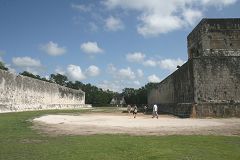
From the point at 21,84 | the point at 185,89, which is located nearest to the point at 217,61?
the point at 185,89

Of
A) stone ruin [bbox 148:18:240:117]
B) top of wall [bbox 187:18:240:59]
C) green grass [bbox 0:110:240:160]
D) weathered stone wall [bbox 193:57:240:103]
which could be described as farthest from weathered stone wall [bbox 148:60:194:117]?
green grass [bbox 0:110:240:160]

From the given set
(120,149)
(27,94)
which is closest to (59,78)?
(27,94)

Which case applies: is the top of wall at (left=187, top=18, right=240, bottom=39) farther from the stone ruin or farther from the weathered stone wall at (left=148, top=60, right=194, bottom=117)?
the weathered stone wall at (left=148, top=60, right=194, bottom=117)

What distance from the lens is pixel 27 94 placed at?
34.5 meters

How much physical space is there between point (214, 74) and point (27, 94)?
2143 cm

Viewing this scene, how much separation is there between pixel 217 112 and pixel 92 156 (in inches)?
548

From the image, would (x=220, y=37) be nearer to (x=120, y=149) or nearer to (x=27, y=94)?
(x=120, y=149)

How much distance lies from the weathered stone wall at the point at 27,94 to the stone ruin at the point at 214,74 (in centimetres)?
1529

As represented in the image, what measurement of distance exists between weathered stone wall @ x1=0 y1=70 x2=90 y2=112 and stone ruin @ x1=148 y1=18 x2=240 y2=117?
602 inches

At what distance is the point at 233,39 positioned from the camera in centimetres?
2164

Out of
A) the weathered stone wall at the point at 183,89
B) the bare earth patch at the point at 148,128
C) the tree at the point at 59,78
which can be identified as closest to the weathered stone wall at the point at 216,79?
the weathered stone wall at the point at 183,89

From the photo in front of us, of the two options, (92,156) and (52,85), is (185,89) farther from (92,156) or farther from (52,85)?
Result: (52,85)

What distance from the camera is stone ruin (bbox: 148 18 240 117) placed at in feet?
61.7

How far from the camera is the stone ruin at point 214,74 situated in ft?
61.7
